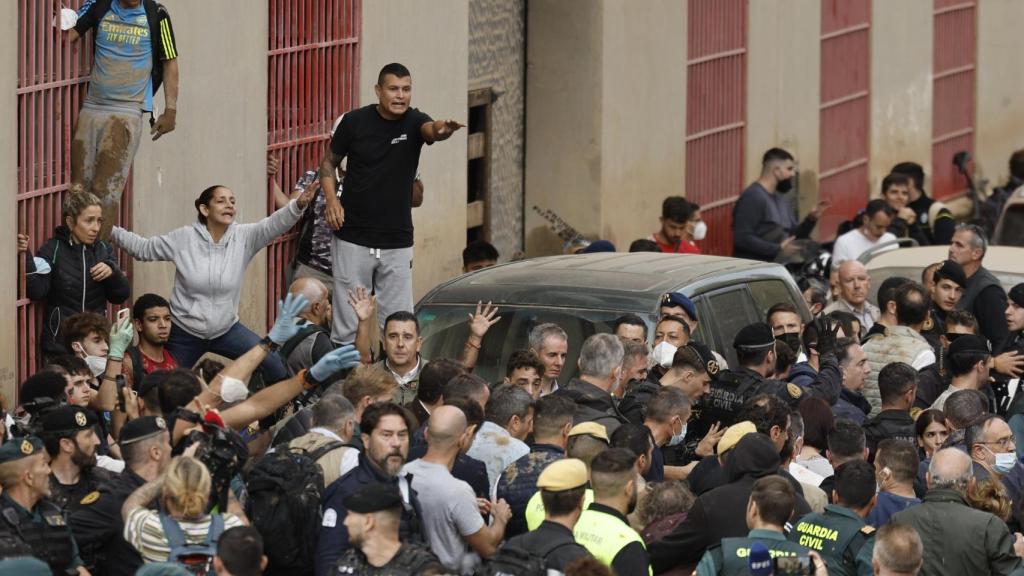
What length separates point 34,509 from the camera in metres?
8.41

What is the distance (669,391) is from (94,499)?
3.07 meters

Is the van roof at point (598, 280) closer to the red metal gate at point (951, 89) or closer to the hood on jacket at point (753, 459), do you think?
the hood on jacket at point (753, 459)

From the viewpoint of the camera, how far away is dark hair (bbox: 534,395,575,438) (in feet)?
31.2

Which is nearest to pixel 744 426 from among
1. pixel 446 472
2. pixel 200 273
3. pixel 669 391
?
pixel 669 391

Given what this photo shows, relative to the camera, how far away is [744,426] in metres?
9.67

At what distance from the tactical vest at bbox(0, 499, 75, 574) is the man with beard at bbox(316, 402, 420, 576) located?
1055mm

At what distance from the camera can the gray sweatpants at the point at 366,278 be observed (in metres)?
12.9

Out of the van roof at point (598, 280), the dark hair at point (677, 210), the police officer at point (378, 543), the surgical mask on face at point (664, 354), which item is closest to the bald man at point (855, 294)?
the van roof at point (598, 280)

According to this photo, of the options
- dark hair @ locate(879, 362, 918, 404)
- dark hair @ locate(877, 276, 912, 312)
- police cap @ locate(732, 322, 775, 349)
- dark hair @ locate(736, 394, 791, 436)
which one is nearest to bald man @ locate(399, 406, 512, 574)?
dark hair @ locate(736, 394, 791, 436)

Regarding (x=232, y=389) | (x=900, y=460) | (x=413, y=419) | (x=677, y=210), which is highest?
(x=677, y=210)

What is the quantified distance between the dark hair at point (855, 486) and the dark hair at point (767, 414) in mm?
772

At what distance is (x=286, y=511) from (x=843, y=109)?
16.1 meters

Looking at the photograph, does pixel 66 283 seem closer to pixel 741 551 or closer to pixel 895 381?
pixel 895 381

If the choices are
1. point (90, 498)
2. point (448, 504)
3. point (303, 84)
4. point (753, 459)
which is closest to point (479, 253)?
point (303, 84)
